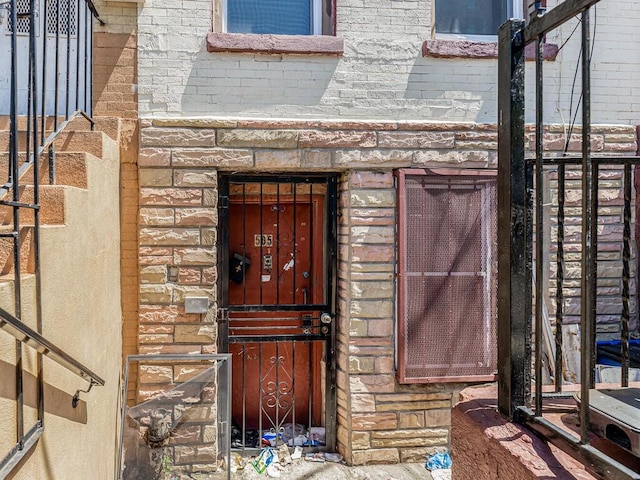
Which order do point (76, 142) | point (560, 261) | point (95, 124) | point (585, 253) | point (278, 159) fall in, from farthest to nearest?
point (278, 159) < point (95, 124) < point (76, 142) < point (560, 261) < point (585, 253)

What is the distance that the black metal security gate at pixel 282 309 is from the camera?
14.0ft

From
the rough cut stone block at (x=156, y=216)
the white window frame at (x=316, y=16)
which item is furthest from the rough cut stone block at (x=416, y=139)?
the rough cut stone block at (x=156, y=216)

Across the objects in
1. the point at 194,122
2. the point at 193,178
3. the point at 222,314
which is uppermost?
the point at 194,122

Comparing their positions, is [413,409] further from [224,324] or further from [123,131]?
[123,131]

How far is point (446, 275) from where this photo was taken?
4.07 metres

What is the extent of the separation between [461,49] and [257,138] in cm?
A: 185

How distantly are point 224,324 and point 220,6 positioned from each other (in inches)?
103

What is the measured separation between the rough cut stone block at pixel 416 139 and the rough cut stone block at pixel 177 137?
4.50 feet

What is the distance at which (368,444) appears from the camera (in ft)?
13.3

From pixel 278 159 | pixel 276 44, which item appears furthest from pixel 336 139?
pixel 276 44

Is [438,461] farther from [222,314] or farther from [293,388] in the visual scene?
[222,314]

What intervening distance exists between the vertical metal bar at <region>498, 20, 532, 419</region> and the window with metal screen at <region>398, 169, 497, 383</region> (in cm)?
235

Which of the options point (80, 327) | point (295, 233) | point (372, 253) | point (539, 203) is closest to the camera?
point (539, 203)

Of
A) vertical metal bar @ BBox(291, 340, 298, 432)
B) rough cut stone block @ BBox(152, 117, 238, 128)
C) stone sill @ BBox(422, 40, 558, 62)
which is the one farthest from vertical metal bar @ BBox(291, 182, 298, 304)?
stone sill @ BBox(422, 40, 558, 62)
